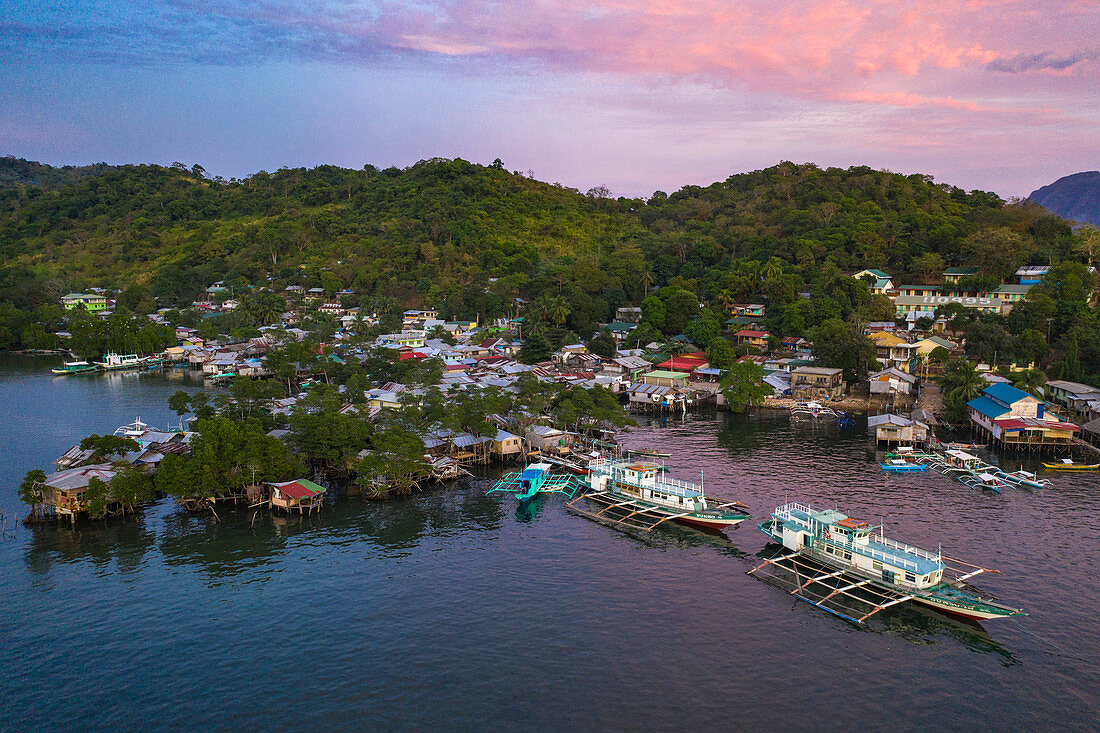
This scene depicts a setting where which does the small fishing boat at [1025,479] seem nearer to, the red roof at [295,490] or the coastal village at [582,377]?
the coastal village at [582,377]

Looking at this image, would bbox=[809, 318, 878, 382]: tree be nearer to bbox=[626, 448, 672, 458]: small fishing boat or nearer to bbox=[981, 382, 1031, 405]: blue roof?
bbox=[981, 382, 1031, 405]: blue roof

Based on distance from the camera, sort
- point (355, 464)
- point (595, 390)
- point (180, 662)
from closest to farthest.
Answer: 1. point (180, 662)
2. point (355, 464)
3. point (595, 390)

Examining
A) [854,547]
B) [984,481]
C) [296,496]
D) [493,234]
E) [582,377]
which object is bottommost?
[984,481]

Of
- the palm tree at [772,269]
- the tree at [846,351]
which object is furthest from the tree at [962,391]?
the palm tree at [772,269]

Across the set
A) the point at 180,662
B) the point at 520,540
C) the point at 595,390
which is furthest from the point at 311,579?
the point at 595,390

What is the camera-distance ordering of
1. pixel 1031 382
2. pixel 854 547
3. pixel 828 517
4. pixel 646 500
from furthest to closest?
1. pixel 1031 382
2. pixel 646 500
3. pixel 828 517
4. pixel 854 547

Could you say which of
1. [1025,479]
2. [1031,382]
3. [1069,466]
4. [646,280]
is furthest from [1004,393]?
[646,280]

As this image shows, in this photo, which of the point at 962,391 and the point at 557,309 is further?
the point at 557,309

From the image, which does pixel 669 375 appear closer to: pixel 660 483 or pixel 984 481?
pixel 984 481

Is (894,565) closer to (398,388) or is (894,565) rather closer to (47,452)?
(398,388)
